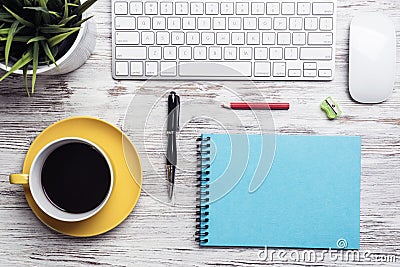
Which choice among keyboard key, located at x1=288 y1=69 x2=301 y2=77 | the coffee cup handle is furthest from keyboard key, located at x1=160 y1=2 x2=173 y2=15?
→ the coffee cup handle

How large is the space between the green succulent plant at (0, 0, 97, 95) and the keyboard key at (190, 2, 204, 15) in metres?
0.16

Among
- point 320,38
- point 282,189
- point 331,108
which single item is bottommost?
point 282,189

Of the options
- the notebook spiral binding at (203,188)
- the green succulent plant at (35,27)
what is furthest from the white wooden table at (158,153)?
the green succulent plant at (35,27)

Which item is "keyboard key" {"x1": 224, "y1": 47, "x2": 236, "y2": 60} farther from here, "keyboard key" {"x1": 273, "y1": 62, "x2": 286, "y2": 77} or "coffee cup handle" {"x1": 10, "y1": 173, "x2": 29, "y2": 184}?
"coffee cup handle" {"x1": 10, "y1": 173, "x2": 29, "y2": 184}

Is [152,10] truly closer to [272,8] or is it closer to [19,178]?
[272,8]

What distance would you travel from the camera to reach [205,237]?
94 cm

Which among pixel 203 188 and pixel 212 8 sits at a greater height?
pixel 212 8

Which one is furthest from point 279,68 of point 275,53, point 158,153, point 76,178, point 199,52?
point 76,178

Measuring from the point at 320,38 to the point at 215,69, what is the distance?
0.55ft

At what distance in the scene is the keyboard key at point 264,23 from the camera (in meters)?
0.92

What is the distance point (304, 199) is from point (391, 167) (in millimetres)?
146

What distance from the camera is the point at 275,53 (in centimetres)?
92

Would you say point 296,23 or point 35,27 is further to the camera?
point 296,23

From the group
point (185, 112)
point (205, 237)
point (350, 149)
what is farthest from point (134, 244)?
point (350, 149)
